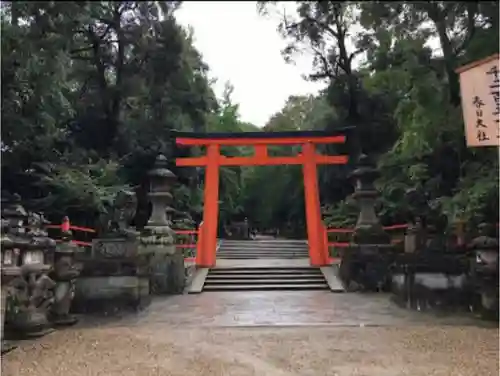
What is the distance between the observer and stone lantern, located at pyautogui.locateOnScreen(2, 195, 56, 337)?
4.96 metres

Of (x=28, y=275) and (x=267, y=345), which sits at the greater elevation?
(x=28, y=275)

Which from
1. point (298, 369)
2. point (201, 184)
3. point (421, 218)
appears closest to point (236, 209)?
point (201, 184)

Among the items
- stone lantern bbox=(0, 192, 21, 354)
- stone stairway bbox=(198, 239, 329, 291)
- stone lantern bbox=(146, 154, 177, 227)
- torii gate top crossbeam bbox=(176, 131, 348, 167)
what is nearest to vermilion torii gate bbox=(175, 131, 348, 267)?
torii gate top crossbeam bbox=(176, 131, 348, 167)

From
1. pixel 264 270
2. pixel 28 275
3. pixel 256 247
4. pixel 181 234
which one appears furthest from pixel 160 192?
pixel 256 247

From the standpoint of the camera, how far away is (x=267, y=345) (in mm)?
5109

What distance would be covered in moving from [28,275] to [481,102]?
15.8 feet

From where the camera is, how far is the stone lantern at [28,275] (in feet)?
16.3

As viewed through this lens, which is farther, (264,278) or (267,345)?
(264,278)

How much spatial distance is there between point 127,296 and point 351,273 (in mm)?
4670

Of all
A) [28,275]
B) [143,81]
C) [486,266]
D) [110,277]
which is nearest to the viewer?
[143,81]

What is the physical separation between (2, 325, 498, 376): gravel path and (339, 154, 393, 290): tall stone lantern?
3705 mm

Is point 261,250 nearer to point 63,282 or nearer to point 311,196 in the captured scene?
point 311,196

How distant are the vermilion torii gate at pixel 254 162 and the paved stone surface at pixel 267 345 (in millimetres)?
4366

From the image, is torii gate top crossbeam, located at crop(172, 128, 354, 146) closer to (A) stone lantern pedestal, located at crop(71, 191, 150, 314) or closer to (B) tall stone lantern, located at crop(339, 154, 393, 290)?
(B) tall stone lantern, located at crop(339, 154, 393, 290)
